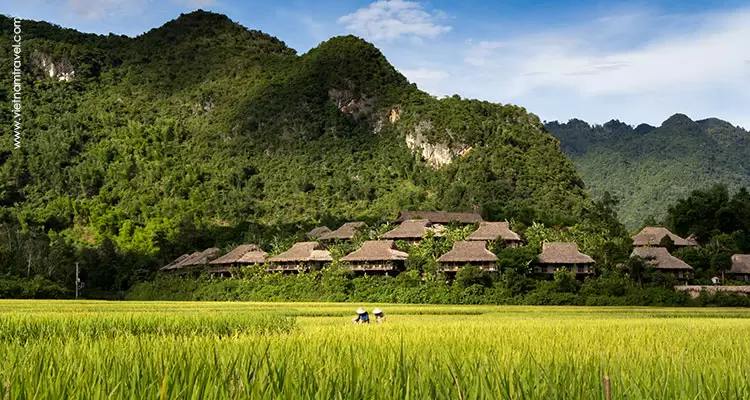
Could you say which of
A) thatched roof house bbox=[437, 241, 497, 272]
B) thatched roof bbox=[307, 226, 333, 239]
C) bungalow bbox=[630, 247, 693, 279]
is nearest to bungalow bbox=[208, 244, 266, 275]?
thatched roof bbox=[307, 226, 333, 239]

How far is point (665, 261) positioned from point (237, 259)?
31078mm

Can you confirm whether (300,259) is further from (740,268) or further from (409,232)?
(740,268)

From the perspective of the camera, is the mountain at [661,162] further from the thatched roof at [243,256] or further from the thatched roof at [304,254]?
the thatched roof at [243,256]

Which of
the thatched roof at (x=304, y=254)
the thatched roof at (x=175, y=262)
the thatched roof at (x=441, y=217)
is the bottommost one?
the thatched roof at (x=175, y=262)

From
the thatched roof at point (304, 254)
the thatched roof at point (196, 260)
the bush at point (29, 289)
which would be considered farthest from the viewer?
the thatched roof at point (196, 260)

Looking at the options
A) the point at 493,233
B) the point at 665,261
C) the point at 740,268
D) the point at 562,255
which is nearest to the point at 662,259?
the point at 665,261

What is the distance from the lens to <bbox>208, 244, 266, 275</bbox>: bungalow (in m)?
54.5

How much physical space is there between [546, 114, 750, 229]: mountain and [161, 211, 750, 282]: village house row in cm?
6190

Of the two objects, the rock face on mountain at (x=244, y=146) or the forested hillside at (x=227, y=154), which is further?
the rock face on mountain at (x=244, y=146)

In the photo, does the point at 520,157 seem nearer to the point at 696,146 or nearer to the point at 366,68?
the point at 366,68

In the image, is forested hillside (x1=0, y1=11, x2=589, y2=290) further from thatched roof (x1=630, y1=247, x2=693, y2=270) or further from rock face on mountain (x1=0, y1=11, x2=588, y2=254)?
thatched roof (x1=630, y1=247, x2=693, y2=270)

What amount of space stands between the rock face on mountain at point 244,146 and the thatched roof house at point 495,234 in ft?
47.9

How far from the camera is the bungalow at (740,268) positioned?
4841cm

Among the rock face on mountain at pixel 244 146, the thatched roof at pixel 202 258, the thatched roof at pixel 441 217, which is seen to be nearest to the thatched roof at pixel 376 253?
the thatched roof at pixel 202 258
